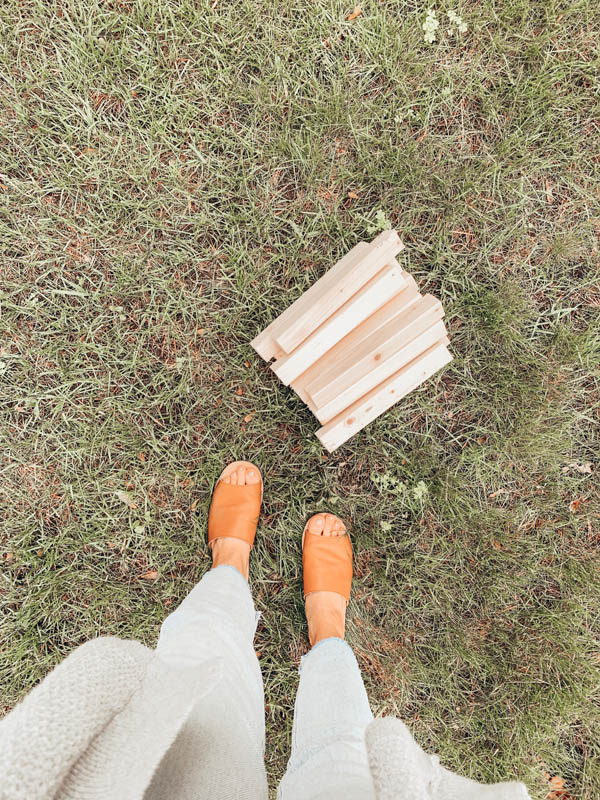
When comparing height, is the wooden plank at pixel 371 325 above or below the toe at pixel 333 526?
above

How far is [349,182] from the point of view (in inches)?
104

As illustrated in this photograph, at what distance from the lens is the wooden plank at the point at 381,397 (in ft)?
7.66

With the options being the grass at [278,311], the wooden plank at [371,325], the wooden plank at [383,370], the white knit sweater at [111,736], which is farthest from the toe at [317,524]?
the white knit sweater at [111,736]

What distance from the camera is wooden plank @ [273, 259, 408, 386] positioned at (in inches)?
85.3

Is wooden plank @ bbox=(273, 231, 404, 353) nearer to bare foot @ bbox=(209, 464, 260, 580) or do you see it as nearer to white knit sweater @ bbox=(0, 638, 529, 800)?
bare foot @ bbox=(209, 464, 260, 580)

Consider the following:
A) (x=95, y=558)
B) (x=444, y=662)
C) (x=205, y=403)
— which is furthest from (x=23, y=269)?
(x=444, y=662)

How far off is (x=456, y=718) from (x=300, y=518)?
1.33 meters

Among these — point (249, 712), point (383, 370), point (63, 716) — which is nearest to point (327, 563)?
point (249, 712)

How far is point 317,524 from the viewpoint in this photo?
264cm

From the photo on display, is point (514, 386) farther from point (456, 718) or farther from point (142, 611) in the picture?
point (142, 611)

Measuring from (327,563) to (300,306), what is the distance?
1.31 metres

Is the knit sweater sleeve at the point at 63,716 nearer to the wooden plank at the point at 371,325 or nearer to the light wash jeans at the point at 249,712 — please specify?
the light wash jeans at the point at 249,712

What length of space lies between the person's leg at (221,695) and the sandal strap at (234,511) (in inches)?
2.3

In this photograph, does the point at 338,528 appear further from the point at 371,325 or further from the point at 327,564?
the point at 371,325
